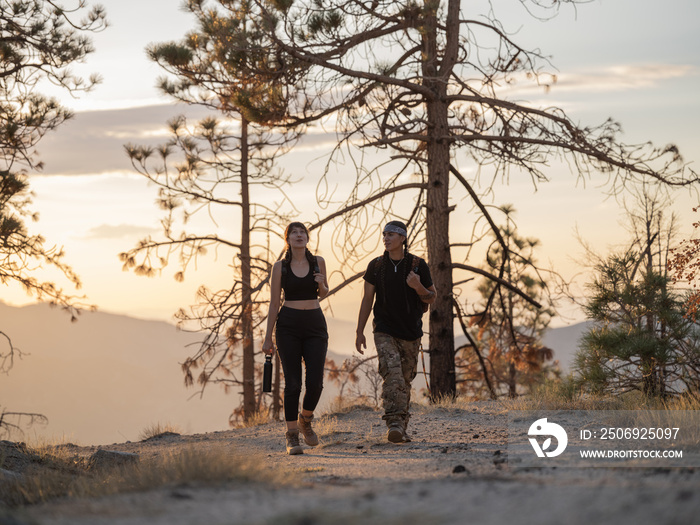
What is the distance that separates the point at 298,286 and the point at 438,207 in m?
6.40

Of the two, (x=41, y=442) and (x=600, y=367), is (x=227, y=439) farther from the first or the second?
(x=600, y=367)

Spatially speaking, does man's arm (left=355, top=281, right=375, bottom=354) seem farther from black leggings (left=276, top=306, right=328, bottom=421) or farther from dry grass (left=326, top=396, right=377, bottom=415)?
dry grass (left=326, top=396, right=377, bottom=415)

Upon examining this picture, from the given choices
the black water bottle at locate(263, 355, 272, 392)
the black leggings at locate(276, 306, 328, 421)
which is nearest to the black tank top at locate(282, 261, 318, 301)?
the black leggings at locate(276, 306, 328, 421)

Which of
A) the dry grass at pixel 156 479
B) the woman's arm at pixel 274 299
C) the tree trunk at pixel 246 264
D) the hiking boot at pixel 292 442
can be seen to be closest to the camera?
the dry grass at pixel 156 479

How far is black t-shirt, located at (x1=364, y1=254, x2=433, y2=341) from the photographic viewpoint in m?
7.77

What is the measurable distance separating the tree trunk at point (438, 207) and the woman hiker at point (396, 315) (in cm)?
553

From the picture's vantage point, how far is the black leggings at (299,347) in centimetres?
736

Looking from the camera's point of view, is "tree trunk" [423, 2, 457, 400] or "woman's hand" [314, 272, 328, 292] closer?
"woman's hand" [314, 272, 328, 292]

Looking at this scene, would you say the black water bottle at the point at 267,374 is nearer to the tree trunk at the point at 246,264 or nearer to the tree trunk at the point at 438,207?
the tree trunk at the point at 438,207

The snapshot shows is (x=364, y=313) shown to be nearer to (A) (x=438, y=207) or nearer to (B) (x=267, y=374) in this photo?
(B) (x=267, y=374)

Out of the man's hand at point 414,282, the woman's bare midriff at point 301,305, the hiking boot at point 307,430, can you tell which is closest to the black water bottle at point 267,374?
the woman's bare midriff at point 301,305

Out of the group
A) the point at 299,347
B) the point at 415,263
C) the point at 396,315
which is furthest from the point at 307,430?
the point at 415,263

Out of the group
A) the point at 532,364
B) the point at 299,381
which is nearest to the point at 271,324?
the point at 299,381

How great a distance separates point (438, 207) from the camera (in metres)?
13.3
